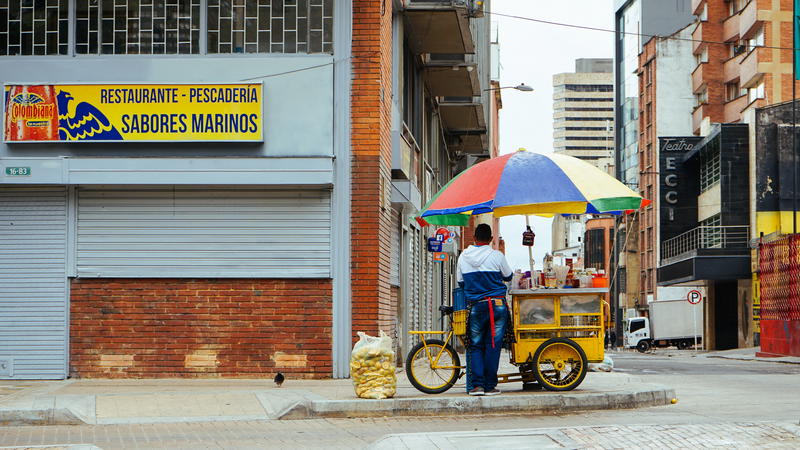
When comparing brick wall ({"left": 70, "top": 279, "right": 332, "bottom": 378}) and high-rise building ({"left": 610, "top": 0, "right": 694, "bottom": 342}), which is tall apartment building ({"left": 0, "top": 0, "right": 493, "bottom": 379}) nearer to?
brick wall ({"left": 70, "top": 279, "right": 332, "bottom": 378})

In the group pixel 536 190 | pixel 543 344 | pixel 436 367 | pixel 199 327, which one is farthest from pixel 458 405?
pixel 199 327

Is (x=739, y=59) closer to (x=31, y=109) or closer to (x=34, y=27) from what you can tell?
(x=34, y=27)

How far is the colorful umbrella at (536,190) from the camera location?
11883mm

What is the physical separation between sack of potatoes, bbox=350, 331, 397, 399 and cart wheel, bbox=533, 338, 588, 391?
5.74 ft

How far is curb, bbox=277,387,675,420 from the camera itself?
10.7 m

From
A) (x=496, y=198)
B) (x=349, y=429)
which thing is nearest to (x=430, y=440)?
(x=349, y=429)

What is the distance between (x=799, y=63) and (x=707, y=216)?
12.1 meters

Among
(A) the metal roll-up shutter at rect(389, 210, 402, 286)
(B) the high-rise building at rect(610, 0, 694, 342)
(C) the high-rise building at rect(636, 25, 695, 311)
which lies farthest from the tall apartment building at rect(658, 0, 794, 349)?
(A) the metal roll-up shutter at rect(389, 210, 402, 286)

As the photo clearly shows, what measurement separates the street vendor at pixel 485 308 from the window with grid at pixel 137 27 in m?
5.94

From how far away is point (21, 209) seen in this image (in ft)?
49.5

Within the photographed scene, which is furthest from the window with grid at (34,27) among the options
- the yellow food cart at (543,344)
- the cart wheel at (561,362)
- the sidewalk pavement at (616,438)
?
the sidewalk pavement at (616,438)

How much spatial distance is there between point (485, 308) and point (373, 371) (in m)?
1.39

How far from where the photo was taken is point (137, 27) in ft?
50.8

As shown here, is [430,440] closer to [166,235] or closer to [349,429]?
[349,429]
